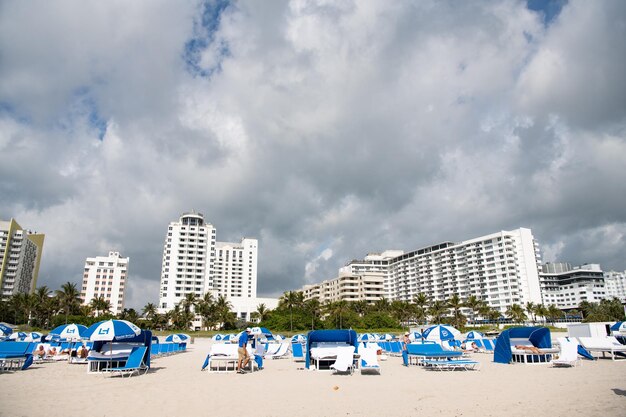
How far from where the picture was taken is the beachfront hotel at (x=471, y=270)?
116 meters

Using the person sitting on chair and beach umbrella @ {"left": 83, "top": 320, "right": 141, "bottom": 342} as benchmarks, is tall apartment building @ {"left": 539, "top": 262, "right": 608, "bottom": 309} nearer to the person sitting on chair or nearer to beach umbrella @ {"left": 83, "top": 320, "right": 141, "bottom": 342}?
the person sitting on chair

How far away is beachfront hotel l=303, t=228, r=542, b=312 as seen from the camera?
11588 cm

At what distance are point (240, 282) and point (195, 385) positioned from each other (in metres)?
136

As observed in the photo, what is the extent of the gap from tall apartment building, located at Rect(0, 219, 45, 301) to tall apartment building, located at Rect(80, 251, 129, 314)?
1690cm

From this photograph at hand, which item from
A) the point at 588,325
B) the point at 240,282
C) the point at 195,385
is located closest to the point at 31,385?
the point at 195,385

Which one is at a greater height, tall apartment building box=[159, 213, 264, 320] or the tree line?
tall apartment building box=[159, 213, 264, 320]

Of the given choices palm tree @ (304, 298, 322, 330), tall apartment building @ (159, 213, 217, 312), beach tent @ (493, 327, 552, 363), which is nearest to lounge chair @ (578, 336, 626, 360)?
beach tent @ (493, 327, 552, 363)

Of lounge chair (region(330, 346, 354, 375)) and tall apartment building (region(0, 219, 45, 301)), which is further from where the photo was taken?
tall apartment building (region(0, 219, 45, 301))

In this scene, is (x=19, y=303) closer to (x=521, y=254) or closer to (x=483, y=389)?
(x=483, y=389)

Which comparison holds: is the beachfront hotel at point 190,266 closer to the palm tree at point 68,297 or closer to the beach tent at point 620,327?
the palm tree at point 68,297

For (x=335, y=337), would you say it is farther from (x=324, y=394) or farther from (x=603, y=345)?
(x=603, y=345)

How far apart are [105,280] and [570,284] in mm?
149648

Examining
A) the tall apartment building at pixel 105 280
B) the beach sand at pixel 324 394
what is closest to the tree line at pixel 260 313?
the tall apartment building at pixel 105 280

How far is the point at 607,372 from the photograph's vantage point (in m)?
14.6
